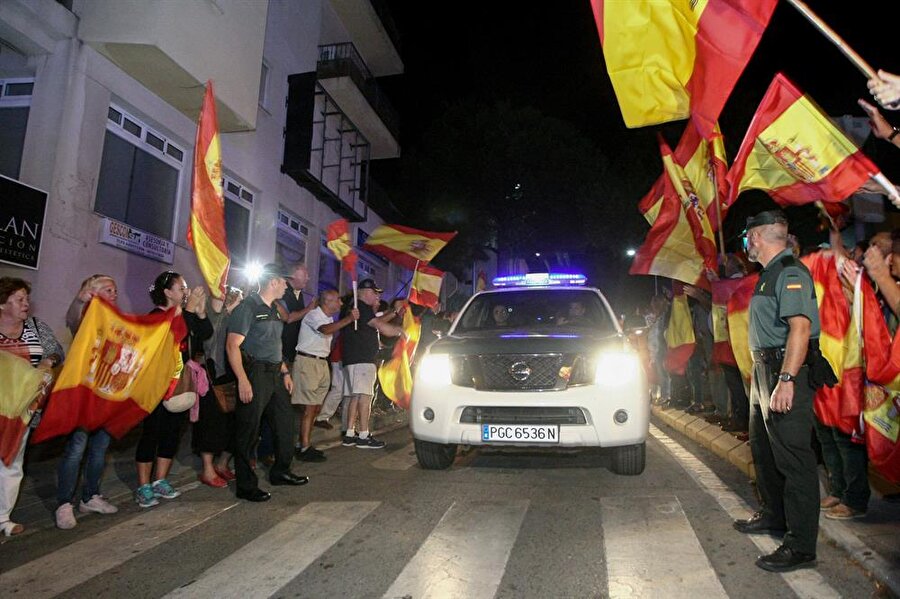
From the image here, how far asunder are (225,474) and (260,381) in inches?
47.3

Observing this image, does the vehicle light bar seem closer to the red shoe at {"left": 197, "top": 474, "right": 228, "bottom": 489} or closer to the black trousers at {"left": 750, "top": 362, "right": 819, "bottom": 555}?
the black trousers at {"left": 750, "top": 362, "right": 819, "bottom": 555}

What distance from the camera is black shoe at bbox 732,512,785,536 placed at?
358 cm

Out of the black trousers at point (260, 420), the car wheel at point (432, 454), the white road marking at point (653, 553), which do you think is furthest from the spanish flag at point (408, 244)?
the white road marking at point (653, 553)

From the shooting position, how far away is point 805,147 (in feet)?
14.2

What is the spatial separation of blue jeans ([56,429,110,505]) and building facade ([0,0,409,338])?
3.71m

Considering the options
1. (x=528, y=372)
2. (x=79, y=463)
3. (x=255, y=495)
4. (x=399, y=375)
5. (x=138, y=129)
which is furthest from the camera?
(x=138, y=129)

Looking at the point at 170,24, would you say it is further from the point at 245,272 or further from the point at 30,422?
the point at 30,422

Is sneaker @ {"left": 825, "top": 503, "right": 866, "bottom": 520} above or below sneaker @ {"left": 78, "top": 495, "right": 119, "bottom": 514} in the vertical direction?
above

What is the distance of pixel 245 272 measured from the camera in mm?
12367

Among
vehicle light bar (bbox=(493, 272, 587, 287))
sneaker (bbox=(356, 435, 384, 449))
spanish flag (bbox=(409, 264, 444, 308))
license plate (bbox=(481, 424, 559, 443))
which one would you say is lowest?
sneaker (bbox=(356, 435, 384, 449))

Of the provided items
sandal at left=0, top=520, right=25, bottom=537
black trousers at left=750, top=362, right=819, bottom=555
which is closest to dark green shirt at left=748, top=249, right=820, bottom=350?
black trousers at left=750, top=362, right=819, bottom=555

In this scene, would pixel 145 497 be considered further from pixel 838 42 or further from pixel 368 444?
pixel 838 42

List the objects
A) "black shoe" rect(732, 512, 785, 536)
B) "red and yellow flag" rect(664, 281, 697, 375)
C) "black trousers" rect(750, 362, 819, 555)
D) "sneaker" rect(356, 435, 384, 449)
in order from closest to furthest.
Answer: "black trousers" rect(750, 362, 819, 555)
"black shoe" rect(732, 512, 785, 536)
"sneaker" rect(356, 435, 384, 449)
"red and yellow flag" rect(664, 281, 697, 375)

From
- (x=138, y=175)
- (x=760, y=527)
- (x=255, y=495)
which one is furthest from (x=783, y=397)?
(x=138, y=175)
